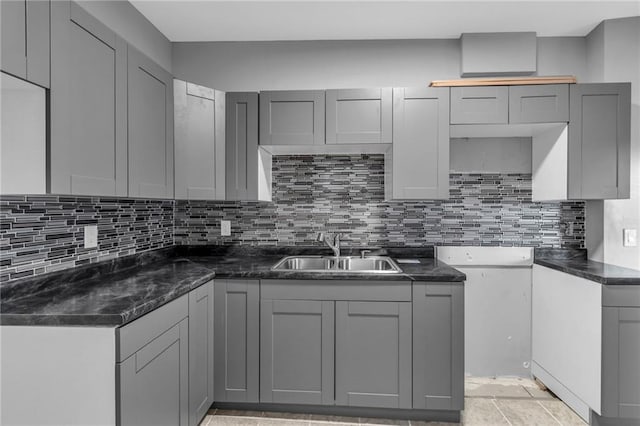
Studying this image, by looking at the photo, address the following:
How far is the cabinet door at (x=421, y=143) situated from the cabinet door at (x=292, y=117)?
515 millimetres

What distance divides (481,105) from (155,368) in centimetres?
235

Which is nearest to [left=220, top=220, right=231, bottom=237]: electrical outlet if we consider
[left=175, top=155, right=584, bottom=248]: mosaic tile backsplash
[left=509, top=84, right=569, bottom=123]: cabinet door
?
[left=175, top=155, right=584, bottom=248]: mosaic tile backsplash

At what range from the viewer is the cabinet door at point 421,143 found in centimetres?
229

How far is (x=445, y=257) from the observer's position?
2615mm

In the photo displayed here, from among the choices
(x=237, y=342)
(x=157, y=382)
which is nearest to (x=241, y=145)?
Result: (x=237, y=342)

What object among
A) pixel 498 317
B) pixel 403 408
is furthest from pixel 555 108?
pixel 403 408

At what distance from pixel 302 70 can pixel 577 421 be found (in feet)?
9.49

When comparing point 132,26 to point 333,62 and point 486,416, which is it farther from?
point 486,416

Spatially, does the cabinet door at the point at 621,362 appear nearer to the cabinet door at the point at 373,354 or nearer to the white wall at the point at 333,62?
the cabinet door at the point at 373,354

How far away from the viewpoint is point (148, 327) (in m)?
1.41

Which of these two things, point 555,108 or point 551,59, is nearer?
point 555,108

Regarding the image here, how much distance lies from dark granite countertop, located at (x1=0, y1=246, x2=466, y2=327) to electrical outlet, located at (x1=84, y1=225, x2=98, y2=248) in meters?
0.12

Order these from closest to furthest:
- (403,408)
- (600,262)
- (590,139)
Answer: (403,408)
(590,139)
(600,262)

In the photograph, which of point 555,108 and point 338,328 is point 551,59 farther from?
point 338,328
